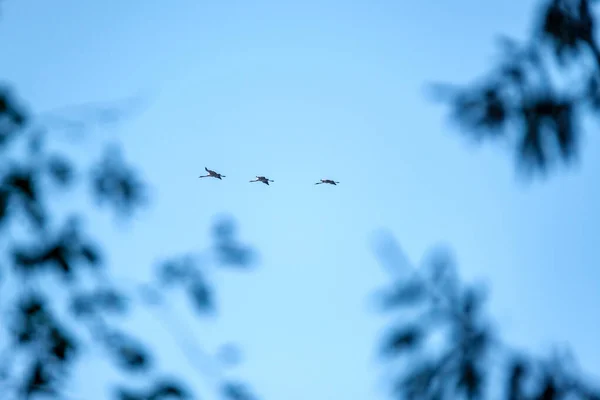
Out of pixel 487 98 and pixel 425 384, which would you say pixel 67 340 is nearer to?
pixel 425 384

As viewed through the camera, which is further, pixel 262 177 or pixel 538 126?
pixel 262 177

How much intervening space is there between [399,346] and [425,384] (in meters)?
0.22

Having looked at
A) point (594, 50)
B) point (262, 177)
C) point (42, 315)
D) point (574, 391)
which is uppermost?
point (262, 177)

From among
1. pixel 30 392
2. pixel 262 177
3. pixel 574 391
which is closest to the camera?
pixel 574 391

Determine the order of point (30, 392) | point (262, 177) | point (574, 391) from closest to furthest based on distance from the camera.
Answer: point (574, 391), point (30, 392), point (262, 177)

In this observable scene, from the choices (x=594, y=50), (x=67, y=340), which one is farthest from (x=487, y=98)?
(x=67, y=340)

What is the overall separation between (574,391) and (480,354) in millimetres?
469

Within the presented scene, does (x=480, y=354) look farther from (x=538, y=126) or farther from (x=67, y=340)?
(x=67, y=340)

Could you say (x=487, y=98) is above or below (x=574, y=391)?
above

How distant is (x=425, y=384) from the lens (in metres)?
4.56

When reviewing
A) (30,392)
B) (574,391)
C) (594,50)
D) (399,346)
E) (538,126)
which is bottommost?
(574,391)

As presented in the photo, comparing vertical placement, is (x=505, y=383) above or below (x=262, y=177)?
below

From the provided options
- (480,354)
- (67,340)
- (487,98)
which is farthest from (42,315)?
(487,98)

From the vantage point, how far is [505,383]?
4566 millimetres
